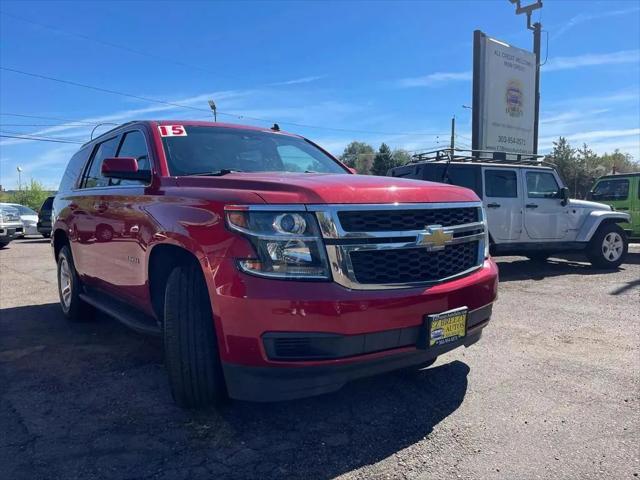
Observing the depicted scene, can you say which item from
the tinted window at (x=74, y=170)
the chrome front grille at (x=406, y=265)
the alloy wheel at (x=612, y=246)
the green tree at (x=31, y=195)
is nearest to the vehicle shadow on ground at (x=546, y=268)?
the alloy wheel at (x=612, y=246)

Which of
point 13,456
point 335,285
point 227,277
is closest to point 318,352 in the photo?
point 335,285

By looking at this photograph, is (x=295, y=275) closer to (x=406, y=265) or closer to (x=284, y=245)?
(x=284, y=245)

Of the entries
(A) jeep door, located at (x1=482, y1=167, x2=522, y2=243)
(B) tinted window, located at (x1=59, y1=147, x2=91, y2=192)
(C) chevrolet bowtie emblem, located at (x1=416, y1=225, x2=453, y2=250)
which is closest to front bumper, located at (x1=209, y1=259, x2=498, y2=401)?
(C) chevrolet bowtie emblem, located at (x1=416, y1=225, x2=453, y2=250)

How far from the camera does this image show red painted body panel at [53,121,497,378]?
2.55 m

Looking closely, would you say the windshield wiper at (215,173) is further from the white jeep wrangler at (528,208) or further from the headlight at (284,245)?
the white jeep wrangler at (528,208)

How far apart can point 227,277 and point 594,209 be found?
8851 millimetres

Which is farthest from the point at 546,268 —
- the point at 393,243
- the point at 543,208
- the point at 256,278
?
the point at 256,278

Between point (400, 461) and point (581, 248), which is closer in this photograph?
point (400, 461)

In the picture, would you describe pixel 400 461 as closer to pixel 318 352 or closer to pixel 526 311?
pixel 318 352

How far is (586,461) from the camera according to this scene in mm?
2660

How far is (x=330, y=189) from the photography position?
277 cm

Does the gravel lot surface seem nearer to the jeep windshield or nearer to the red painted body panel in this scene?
the red painted body panel

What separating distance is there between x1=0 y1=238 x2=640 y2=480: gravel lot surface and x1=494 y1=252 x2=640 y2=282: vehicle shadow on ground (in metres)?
3.99

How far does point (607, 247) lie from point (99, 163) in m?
8.71
